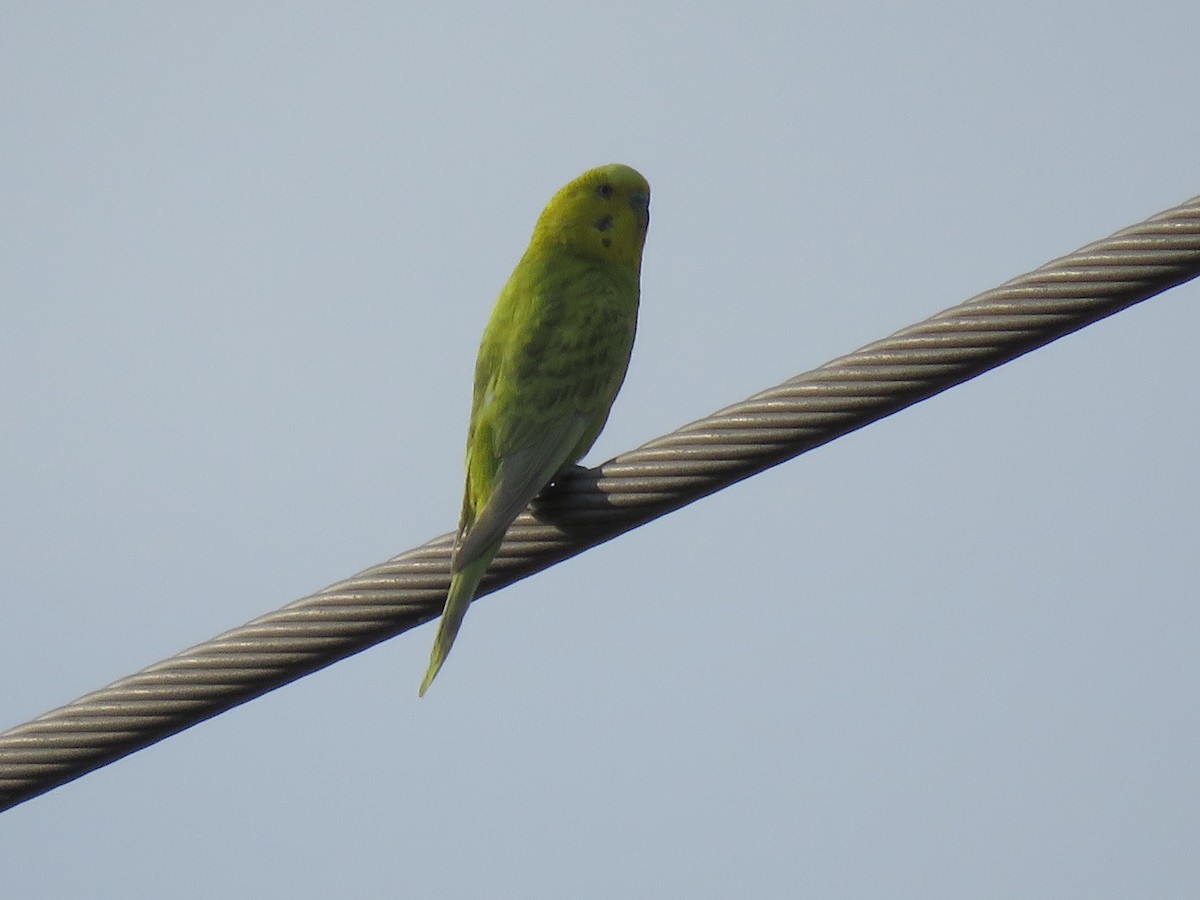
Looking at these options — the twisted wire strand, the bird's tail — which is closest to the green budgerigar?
the bird's tail

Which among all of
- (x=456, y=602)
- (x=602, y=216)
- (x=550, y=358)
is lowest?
(x=456, y=602)

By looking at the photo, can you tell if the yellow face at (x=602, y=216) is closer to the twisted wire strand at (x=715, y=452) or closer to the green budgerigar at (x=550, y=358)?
the green budgerigar at (x=550, y=358)

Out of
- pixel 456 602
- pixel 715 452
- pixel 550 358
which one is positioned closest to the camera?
pixel 715 452

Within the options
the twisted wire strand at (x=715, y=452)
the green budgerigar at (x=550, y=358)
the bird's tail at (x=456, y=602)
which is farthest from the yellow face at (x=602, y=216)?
the twisted wire strand at (x=715, y=452)

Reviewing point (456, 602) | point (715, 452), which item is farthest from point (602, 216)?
point (715, 452)

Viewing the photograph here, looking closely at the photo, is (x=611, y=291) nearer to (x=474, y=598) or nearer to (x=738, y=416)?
(x=474, y=598)

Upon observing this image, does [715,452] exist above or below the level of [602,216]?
below

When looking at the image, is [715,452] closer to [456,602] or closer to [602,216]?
[456,602]
